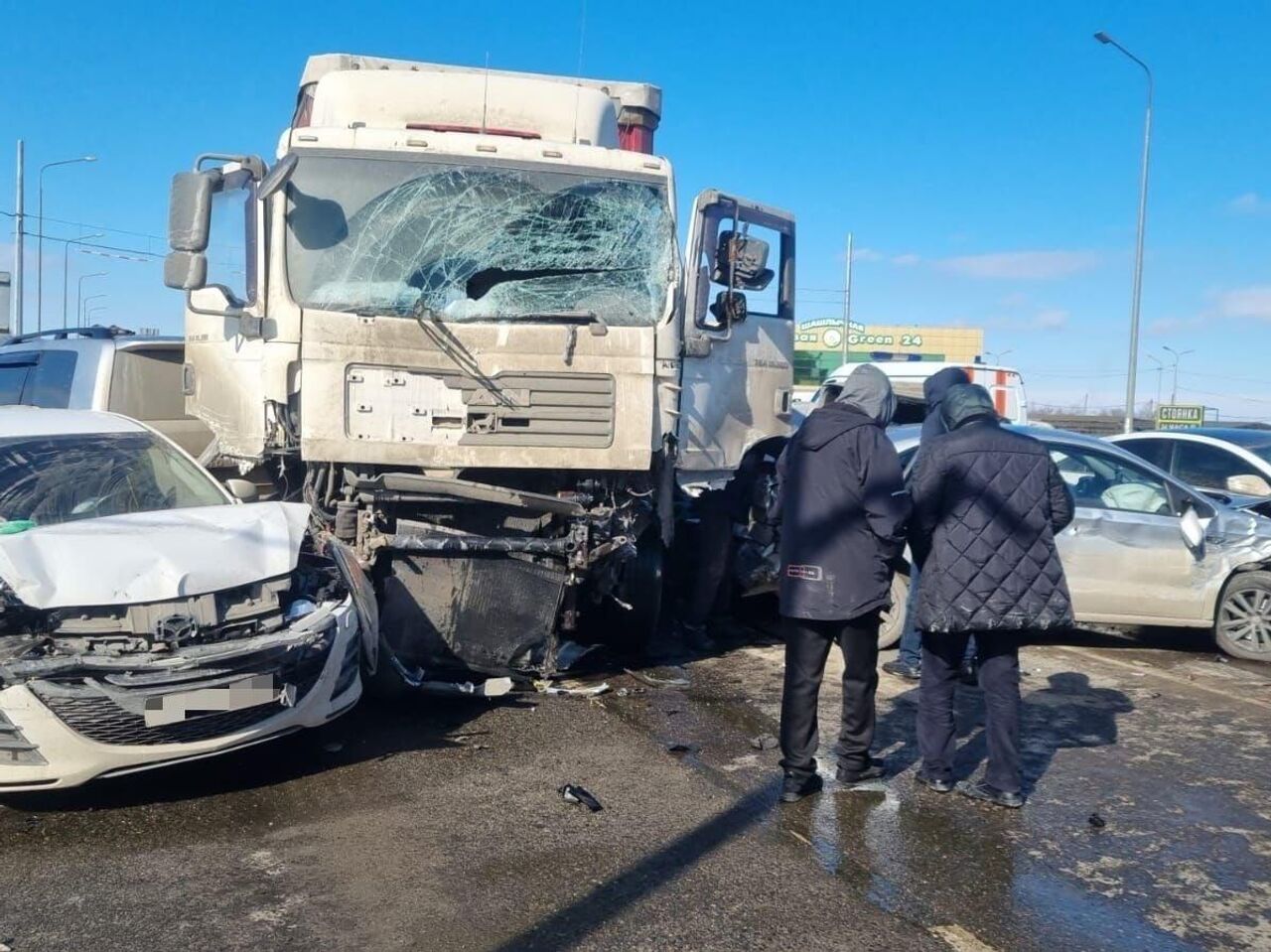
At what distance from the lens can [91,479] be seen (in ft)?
19.4

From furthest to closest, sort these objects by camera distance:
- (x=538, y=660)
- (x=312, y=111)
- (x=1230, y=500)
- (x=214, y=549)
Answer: (x=1230, y=500) < (x=312, y=111) < (x=538, y=660) < (x=214, y=549)

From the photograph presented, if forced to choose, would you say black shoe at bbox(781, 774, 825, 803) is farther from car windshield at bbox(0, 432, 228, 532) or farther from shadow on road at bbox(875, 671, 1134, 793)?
car windshield at bbox(0, 432, 228, 532)

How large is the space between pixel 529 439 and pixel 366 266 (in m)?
1.27

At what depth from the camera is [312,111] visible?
282 inches

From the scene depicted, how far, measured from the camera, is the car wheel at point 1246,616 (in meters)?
8.33

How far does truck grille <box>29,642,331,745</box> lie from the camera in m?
4.44

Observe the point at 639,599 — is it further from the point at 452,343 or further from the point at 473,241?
the point at 473,241

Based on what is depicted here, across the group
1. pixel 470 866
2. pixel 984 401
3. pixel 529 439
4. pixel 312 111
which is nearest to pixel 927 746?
pixel 984 401

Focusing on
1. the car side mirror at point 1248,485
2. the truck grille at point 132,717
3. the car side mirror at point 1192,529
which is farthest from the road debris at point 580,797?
the car side mirror at point 1248,485

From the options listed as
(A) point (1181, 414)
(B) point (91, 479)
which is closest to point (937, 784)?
(B) point (91, 479)

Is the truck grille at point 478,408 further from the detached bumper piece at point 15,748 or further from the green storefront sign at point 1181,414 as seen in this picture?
the green storefront sign at point 1181,414

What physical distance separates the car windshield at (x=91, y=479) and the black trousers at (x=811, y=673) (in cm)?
316

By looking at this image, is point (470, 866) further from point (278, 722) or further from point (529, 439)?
point (529, 439)

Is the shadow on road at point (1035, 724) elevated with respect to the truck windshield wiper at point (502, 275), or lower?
lower
